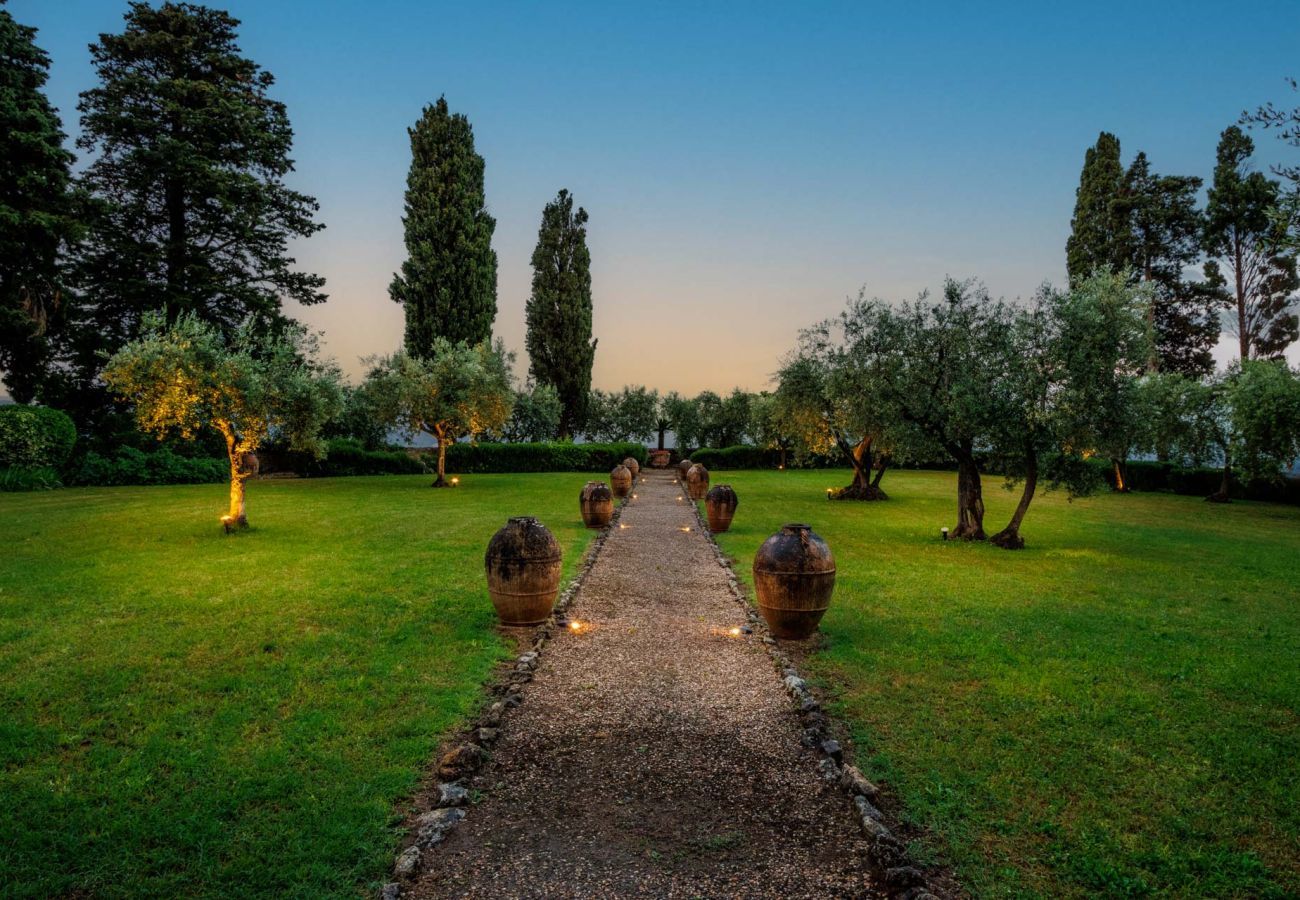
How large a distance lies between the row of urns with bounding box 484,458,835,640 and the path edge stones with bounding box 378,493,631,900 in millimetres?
911

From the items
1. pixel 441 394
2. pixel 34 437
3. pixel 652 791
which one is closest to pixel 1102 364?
pixel 652 791

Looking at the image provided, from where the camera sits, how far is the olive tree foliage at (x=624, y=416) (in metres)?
68.3

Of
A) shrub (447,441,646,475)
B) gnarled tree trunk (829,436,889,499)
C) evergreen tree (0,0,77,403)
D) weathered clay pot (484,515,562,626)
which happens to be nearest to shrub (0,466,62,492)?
evergreen tree (0,0,77,403)

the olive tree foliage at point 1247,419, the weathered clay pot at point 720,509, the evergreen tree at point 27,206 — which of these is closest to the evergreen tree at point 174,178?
the evergreen tree at point 27,206

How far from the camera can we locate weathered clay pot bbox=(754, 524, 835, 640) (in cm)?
849

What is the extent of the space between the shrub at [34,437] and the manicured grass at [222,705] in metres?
17.4

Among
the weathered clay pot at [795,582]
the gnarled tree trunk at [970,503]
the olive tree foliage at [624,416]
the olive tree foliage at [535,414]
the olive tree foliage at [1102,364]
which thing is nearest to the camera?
the weathered clay pot at [795,582]

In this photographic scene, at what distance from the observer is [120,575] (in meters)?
11.9

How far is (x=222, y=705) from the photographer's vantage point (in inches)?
250

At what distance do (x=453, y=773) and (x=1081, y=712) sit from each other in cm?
606

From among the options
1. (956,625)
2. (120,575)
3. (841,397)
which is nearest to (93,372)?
(120,575)

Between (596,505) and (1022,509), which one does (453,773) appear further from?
(1022,509)

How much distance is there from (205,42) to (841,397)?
125 feet

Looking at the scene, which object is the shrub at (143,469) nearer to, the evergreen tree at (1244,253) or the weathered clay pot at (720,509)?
the weathered clay pot at (720,509)
